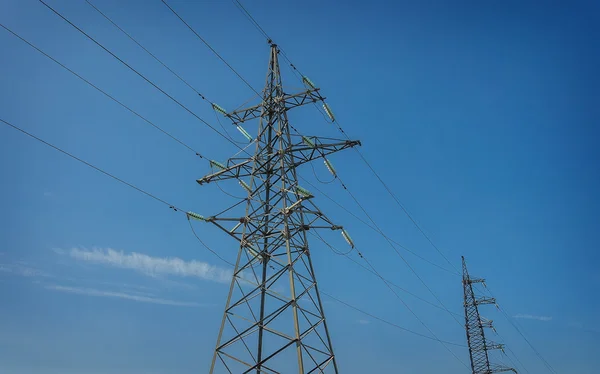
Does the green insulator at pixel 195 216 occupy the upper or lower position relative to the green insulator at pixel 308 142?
lower

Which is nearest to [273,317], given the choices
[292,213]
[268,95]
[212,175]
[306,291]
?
[306,291]

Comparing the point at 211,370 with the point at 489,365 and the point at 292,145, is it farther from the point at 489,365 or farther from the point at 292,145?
the point at 489,365

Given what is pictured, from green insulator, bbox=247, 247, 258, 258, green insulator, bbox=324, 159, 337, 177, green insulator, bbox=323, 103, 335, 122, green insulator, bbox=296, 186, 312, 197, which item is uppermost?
green insulator, bbox=323, 103, 335, 122

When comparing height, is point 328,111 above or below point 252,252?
above

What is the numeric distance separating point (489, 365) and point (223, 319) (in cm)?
3582

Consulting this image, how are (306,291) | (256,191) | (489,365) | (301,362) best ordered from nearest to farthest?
1. (301,362)
2. (306,291)
3. (256,191)
4. (489,365)

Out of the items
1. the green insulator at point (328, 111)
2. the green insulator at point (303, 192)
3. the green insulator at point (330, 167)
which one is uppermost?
the green insulator at point (328, 111)

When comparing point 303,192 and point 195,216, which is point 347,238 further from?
point 195,216

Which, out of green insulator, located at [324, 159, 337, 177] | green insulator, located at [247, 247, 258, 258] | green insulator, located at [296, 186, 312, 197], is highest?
green insulator, located at [324, 159, 337, 177]

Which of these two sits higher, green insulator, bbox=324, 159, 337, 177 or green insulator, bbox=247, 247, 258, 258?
green insulator, bbox=324, 159, 337, 177

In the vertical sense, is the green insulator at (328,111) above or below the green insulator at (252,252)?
above

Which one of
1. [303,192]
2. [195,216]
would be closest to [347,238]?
[303,192]

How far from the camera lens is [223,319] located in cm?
1523

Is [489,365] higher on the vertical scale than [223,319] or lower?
higher
